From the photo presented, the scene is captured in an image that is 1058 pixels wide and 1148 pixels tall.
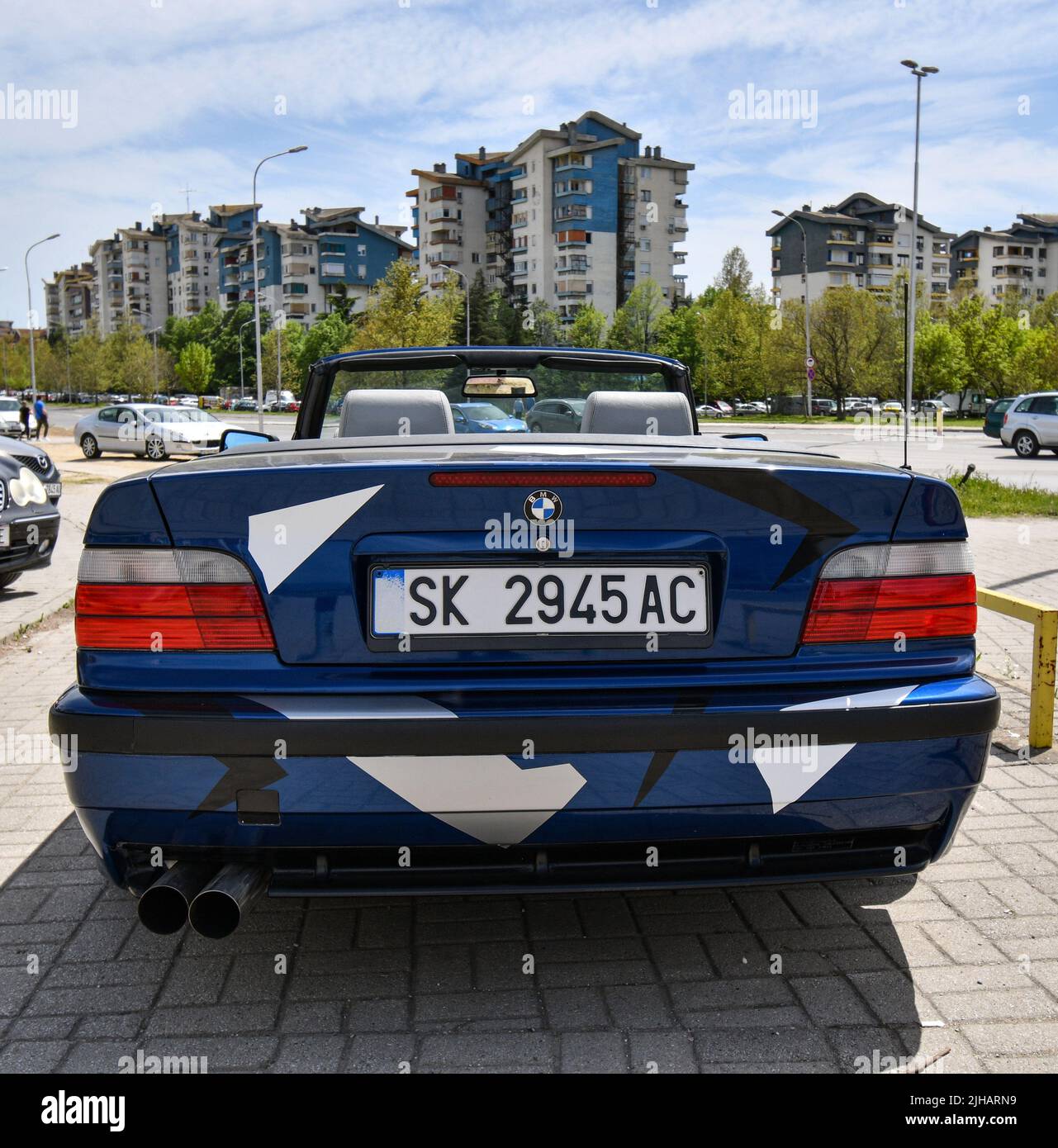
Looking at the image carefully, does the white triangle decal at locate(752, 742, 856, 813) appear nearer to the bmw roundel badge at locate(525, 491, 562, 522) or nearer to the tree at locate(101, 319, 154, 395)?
the bmw roundel badge at locate(525, 491, 562, 522)

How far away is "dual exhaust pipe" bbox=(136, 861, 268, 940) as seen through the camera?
7.97 ft

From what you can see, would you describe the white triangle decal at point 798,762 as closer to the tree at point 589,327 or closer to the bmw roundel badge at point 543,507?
the bmw roundel badge at point 543,507

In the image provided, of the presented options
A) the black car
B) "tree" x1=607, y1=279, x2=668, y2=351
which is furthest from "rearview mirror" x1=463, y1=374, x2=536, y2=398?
"tree" x1=607, y1=279, x2=668, y2=351

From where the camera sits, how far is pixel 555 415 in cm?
424

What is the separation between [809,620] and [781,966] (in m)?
0.96

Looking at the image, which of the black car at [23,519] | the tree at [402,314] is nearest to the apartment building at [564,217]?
the tree at [402,314]

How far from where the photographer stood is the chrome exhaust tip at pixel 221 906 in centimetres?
242

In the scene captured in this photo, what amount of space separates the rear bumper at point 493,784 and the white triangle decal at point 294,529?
27 cm

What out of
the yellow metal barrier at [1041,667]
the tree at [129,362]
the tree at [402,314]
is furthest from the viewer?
the tree at [129,362]

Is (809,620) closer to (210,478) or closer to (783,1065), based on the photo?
(783,1065)

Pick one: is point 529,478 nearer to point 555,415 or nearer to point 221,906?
point 221,906

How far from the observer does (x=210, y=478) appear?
2.53 metres

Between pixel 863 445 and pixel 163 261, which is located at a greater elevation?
pixel 163 261
